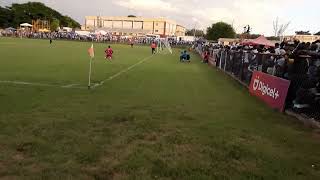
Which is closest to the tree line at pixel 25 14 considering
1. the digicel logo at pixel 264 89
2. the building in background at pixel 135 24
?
the building in background at pixel 135 24

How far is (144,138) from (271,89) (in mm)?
6991

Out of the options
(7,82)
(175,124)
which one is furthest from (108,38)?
(175,124)

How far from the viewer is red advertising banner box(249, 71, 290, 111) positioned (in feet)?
42.6

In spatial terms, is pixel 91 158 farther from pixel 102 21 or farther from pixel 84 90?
pixel 102 21

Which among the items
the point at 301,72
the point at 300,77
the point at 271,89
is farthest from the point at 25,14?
the point at 300,77

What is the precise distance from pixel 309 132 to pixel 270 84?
13.9 ft

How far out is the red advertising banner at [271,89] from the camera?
42.6 ft

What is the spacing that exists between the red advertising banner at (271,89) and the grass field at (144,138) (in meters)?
0.42

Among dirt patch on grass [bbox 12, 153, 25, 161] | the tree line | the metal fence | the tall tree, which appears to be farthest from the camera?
the tree line

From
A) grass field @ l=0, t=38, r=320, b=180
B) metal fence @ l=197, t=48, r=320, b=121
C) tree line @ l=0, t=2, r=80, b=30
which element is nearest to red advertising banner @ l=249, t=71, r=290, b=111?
metal fence @ l=197, t=48, r=320, b=121

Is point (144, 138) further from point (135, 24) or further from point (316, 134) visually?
point (135, 24)

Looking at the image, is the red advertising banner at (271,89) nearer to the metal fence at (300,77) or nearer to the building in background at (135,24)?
the metal fence at (300,77)

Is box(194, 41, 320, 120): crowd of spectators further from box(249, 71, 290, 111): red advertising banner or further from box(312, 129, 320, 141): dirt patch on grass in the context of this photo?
box(312, 129, 320, 141): dirt patch on grass

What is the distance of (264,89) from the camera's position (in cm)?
1510
